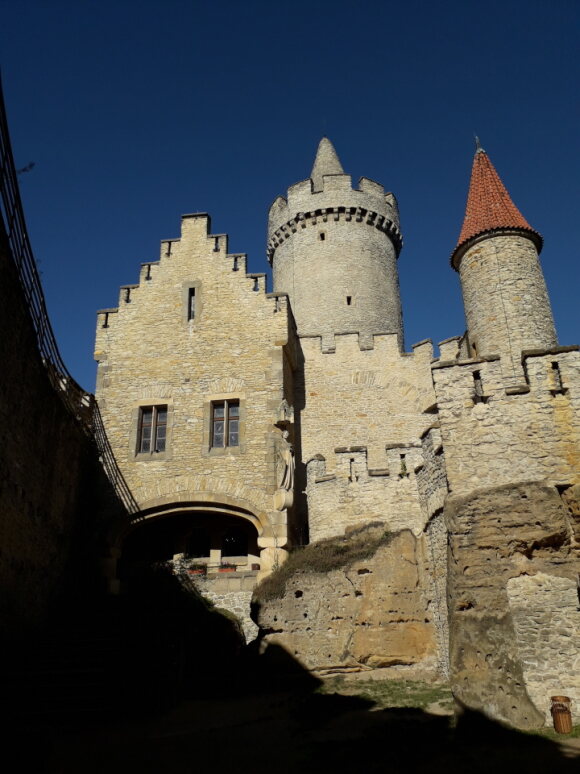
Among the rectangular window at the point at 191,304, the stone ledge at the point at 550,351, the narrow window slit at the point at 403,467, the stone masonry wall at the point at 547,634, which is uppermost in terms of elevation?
the rectangular window at the point at 191,304

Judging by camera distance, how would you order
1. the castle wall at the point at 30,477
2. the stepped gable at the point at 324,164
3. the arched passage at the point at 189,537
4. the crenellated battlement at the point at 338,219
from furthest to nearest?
the stepped gable at the point at 324,164 < the crenellated battlement at the point at 338,219 < the arched passage at the point at 189,537 < the castle wall at the point at 30,477

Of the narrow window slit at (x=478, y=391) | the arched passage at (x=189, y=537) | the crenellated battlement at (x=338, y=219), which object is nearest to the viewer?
the narrow window slit at (x=478, y=391)

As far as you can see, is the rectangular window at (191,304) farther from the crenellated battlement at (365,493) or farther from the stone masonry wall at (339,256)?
the crenellated battlement at (365,493)

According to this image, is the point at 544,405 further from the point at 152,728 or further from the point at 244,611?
the point at 244,611

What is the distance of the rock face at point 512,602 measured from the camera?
9.02 m

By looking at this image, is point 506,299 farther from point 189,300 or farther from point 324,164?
point 324,164

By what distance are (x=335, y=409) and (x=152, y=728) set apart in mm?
12083

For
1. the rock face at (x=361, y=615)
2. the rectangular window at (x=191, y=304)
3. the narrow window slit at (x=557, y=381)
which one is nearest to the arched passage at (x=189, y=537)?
the rock face at (x=361, y=615)

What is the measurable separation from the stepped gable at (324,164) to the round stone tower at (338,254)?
1.39 ft

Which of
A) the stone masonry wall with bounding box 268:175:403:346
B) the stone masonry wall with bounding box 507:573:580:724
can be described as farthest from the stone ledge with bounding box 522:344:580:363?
the stone masonry wall with bounding box 268:175:403:346

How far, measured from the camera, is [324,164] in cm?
3011

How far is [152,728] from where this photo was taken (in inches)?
402

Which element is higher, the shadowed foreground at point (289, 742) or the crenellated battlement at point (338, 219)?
the crenellated battlement at point (338, 219)

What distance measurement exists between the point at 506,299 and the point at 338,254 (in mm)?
12010
